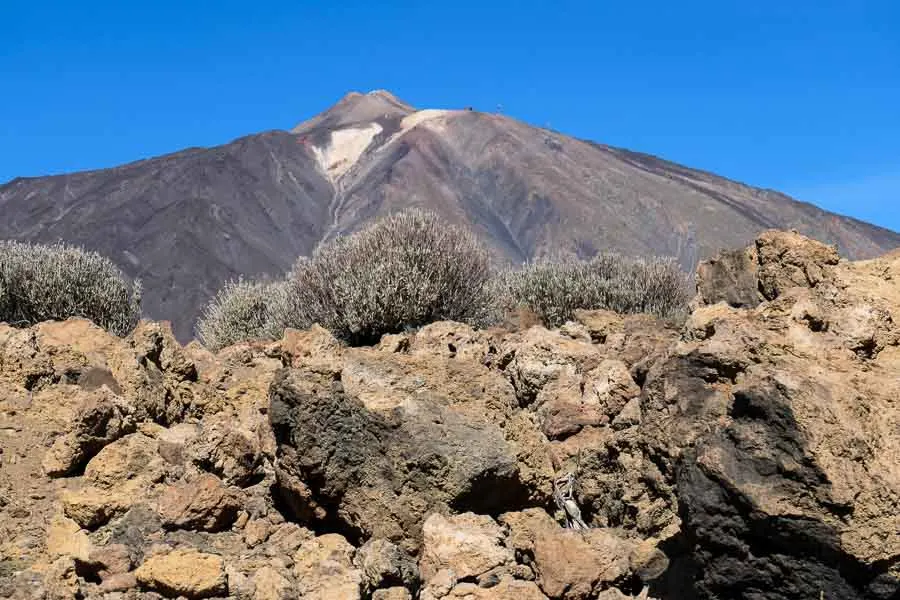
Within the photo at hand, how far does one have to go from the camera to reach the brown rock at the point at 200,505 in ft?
14.4

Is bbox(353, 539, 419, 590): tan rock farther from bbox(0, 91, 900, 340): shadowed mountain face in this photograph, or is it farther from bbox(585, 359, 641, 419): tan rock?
bbox(0, 91, 900, 340): shadowed mountain face

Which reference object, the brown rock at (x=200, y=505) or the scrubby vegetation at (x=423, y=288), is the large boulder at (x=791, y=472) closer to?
the brown rock at (x=200, y=505)

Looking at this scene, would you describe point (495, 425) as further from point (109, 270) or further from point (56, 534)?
point (109, 270)

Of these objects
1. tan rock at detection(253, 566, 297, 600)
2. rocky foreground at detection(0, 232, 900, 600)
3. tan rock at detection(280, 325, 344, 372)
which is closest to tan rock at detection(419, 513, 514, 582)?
rocky foreground at detection(0, 232, 900, 600)

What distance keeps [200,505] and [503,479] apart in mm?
1241

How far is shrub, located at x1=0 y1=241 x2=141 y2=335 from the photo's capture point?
13.5 m

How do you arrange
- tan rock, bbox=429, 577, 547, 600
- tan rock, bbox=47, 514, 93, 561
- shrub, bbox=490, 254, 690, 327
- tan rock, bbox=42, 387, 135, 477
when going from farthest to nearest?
shrub, bbox=490, 254, 690, 327, tan rock, bbox=42, 387, 135, 477, tan rock, bbox=47, 514, 93, 561, tan rock, bbox=429, 577, 547, 600

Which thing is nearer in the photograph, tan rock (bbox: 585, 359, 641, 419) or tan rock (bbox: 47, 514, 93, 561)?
tan rock (bbox: 47, 514, 93, 561)

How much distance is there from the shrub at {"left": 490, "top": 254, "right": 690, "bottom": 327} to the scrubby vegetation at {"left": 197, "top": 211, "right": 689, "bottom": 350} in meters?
0.01

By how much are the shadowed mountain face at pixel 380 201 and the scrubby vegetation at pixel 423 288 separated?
62986 millimetres

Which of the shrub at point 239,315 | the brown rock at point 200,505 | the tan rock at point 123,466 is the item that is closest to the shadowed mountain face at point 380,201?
the shrub at point 239,315

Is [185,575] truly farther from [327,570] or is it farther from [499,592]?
[499,592]

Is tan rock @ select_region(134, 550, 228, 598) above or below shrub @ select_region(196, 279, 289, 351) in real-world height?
below

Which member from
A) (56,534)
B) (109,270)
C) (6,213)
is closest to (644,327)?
(56,534)
